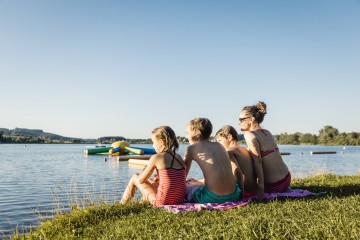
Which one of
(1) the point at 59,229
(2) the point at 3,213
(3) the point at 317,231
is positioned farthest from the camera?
(2) the point at 3,213

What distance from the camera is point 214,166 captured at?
4.84 metres

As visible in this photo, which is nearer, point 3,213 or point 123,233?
point 123,233

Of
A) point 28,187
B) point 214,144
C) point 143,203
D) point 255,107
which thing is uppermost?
point 255,107

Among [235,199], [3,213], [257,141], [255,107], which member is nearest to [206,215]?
[235,199]

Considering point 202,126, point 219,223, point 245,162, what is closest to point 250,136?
point 245,162

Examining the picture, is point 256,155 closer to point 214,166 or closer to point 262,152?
point 262,152

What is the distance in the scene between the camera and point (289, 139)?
375 ft

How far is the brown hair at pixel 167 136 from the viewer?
16.5ft

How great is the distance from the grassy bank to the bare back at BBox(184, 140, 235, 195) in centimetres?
44

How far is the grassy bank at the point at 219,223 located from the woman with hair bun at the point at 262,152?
2.11 feet

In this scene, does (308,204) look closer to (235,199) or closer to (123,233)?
(235,199)

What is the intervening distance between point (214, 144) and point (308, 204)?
1460mm

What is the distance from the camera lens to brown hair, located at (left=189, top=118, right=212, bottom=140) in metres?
4.94

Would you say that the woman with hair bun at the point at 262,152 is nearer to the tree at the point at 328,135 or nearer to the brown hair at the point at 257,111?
the brown hair at the point at 257,111
